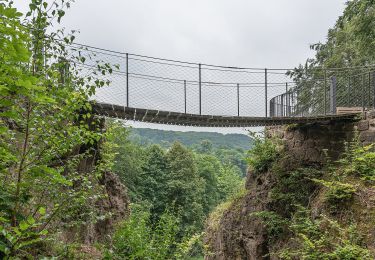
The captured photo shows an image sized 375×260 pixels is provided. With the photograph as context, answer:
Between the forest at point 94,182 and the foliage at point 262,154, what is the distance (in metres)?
0.03

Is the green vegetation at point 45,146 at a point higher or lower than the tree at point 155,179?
higher

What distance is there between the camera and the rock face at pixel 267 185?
8523 millimetres

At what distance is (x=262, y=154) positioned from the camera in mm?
10047

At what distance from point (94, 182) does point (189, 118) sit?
272 cm

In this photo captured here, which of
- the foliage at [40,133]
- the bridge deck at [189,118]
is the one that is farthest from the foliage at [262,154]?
the foliage at [40,133]

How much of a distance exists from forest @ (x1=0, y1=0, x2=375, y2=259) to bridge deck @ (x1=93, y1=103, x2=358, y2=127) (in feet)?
1.08

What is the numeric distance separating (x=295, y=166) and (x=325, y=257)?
358 cm

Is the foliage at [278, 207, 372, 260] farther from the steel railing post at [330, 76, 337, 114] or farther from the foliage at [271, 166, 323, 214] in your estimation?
the steel railing post at [330, 76, 337, 114]

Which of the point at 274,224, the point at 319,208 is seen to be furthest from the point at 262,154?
the point at 319,208

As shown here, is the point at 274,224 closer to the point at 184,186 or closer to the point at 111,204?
the point at 111,204

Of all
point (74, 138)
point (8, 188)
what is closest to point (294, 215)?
point (74, 138)

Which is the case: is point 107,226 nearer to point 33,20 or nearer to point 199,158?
point 33,20

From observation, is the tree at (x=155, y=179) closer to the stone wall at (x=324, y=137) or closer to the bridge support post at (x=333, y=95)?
the stone wall at (x=324, y=137)

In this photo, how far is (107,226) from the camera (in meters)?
9.15
